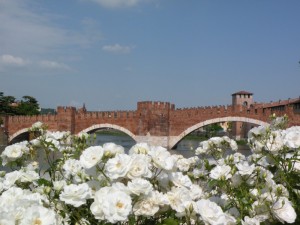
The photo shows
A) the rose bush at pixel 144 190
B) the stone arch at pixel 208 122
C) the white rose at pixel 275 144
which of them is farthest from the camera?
the stone arch at pixel 208 122

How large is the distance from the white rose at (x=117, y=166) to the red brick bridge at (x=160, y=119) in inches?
889

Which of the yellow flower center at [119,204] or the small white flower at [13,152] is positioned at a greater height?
the small white flower at [13,152]

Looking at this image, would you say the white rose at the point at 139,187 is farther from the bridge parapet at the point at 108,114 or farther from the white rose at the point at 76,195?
the bridge parapet at the point at 108,114

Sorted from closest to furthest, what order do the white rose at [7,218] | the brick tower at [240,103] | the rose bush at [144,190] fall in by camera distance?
the white rose at [7,218] → the rose bush at [144,190] → the brick tower at [240,103]

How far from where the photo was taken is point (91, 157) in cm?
125

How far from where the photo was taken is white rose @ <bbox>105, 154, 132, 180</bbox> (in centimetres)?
117

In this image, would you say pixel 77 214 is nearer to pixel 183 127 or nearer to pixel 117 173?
pixel 117 173

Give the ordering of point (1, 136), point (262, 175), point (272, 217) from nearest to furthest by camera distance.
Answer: point (272, 217) → point (262, 175) → point (1, 136)

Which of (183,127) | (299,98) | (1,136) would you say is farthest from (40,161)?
(299,98)

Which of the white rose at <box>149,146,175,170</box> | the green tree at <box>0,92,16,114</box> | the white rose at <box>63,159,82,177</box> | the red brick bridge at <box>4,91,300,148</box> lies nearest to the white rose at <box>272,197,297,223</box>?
the white rose at <box>149,146,175,170</box>

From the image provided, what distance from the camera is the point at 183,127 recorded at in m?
25.8

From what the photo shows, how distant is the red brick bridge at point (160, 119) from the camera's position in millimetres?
24438

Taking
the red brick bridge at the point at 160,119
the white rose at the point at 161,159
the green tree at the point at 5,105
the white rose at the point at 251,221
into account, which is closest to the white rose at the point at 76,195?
the white rose at the point at 161,159

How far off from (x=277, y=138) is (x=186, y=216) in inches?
25.6
